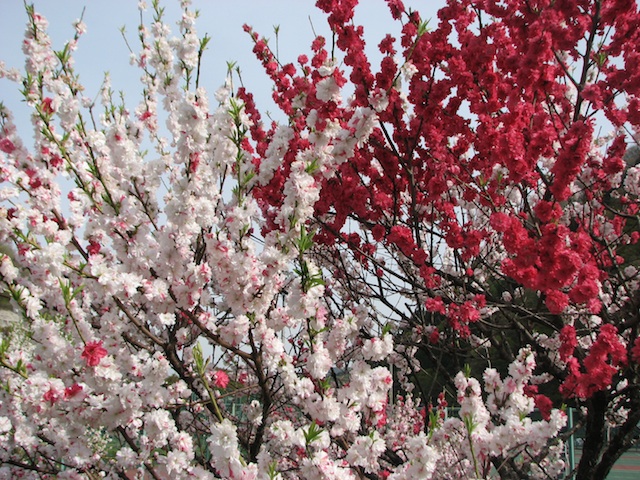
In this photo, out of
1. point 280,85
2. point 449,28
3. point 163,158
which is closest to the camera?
point 163,158

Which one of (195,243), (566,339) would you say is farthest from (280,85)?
(566,339)

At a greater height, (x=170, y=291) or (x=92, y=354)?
(x=170, y=291)

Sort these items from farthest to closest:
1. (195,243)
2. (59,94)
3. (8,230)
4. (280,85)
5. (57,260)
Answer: (280,85) < (195,243) < (59,94) < (8,230) < (57,260)

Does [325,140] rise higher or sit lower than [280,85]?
lower

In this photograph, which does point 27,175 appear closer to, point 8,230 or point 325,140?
point 8,230

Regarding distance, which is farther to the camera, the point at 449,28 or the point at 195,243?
the point at 449,28

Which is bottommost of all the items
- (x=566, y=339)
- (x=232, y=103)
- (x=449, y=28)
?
(x=566, y=339)

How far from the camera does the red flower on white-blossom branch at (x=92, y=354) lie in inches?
114

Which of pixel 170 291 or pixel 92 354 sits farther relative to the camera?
pixel 170 291

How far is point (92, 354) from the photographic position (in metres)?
2.90

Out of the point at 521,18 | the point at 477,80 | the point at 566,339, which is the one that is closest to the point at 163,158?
the point at 477,80

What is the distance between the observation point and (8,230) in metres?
3.22

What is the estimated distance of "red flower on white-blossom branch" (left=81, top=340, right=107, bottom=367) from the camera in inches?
114

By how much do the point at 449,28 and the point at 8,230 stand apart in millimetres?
3894
